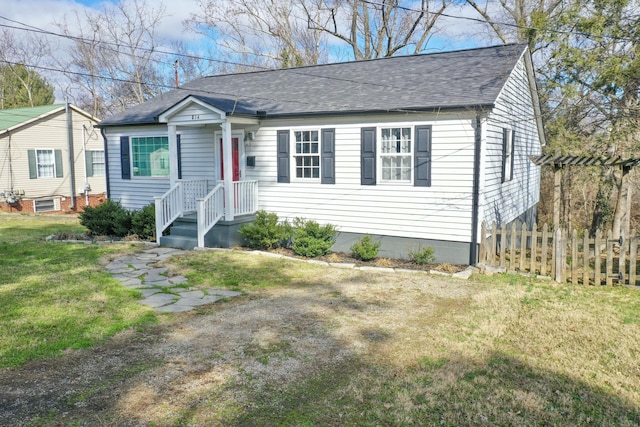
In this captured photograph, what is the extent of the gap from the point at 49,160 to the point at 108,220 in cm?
1221

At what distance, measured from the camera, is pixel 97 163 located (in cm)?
2480

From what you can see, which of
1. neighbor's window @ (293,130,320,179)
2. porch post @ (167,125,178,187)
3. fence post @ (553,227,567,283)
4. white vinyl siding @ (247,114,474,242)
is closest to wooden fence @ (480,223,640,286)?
fence post @ (553,227,567,283)

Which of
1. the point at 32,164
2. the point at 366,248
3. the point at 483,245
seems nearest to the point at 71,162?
the point at 32,164

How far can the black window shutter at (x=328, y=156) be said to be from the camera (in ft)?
37.2

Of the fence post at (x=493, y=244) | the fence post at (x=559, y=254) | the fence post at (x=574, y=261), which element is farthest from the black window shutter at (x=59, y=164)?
the fence post at (x=574, y=261)

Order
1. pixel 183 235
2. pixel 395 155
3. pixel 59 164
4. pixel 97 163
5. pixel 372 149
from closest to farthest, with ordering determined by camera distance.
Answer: pixel 395 155, pixel 372 149, pixel 183 235, pixel 59 164, pixel 97 163

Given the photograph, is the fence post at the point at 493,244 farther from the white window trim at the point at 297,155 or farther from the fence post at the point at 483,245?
the white window trim at the point at 297,155

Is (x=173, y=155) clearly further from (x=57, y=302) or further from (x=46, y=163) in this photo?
(x=46, y=163)

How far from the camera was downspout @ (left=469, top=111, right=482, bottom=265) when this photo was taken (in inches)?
388

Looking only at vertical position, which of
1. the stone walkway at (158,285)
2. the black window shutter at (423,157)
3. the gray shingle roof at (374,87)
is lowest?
the stone walkway at (158,285)

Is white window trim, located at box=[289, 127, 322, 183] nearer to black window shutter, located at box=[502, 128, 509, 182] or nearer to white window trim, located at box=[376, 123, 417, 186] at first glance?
white window trim, located at box=[376, 123, 417, 186]

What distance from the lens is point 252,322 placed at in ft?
21.2

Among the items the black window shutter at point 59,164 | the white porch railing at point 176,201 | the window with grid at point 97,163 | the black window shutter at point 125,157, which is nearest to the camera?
the white porch railing at point 176,201

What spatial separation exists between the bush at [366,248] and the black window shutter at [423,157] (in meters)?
1.57
